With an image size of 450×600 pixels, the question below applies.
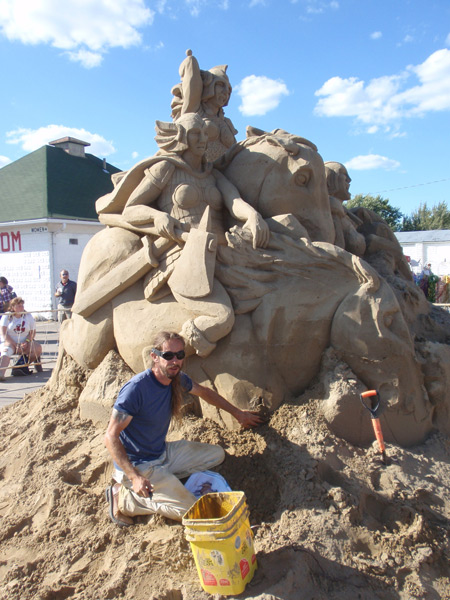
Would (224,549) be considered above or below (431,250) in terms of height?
below

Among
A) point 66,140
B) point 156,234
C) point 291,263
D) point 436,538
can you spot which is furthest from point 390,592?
point 66,140

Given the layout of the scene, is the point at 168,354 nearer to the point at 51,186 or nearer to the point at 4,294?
the point at 4,294

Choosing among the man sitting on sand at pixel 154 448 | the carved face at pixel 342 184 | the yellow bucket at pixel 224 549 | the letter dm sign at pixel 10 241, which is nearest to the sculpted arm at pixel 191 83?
the carved face at pixel 342 184

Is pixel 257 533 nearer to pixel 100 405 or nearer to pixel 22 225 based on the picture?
pixel 100 405

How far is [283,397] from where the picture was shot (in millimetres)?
3273

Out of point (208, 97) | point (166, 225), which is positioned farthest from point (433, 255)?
point (166, 225)

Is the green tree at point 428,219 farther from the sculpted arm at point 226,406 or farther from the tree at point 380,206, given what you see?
the sculpted arm at point 226,406

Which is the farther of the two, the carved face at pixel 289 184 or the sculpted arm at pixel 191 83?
the sculpted arm at pixel 191 83

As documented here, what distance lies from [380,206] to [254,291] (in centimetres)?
2828

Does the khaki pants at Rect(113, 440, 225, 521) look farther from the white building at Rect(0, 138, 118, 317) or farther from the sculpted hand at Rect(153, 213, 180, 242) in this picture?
the white building at Rect(0, 138, 118, 317)

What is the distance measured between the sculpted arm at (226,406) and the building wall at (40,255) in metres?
12.3

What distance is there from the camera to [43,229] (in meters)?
14.6

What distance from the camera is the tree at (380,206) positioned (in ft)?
89.6

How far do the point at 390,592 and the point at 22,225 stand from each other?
14.4 meters
